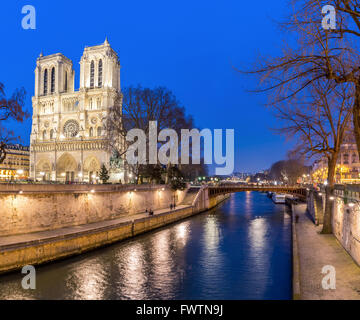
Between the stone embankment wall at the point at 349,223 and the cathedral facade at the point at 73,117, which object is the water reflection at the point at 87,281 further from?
the cathedral facade at the point at 73,117

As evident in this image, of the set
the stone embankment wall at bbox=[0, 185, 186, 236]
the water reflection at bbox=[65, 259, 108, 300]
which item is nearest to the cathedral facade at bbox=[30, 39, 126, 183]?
the stone embankment wall at bbox=[0, 185, 186, 236]

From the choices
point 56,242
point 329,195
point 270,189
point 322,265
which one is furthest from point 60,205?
point 270,189

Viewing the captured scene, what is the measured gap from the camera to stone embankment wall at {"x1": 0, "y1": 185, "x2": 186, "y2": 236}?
1825 centimetres

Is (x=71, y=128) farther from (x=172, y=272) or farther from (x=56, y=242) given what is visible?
(x=172, y=272)

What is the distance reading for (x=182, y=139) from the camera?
1535 inches

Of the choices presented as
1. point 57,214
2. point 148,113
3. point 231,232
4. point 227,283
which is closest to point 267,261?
point 227,283

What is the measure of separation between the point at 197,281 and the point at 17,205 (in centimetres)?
1125

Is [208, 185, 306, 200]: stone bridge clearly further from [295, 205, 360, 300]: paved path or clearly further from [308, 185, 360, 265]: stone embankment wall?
[308, 185, 360, 265]: stone embankment wall

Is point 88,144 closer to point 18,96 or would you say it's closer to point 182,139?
point 182,139

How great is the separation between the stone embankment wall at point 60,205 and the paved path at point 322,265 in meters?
14.8

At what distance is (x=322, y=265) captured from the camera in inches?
516

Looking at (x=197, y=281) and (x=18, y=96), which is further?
(x=18, y=96)

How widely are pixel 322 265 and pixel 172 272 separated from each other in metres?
6.60

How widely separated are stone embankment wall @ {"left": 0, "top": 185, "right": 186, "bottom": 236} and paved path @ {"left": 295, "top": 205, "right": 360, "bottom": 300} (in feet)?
48.6
